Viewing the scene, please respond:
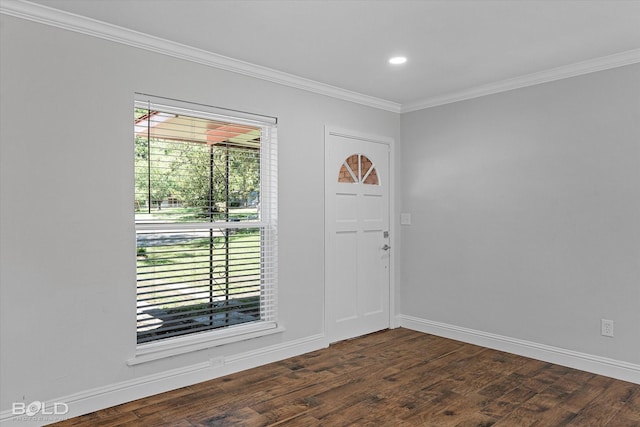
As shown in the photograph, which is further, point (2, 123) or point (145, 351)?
point (145, 351)

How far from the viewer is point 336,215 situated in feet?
14.0

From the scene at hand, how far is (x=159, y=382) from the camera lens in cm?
305

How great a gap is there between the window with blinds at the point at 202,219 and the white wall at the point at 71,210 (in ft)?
0.47

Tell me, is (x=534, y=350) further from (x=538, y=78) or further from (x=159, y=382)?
(x=159, y=382)

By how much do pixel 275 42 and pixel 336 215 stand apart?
178 centimetres

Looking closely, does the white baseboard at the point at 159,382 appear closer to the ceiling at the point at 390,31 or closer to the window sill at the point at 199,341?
the window sill at the point at 199,341

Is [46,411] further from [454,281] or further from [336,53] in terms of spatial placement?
[454,281]

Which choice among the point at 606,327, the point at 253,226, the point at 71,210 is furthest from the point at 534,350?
the point at 71,210

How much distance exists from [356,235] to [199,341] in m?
1.91

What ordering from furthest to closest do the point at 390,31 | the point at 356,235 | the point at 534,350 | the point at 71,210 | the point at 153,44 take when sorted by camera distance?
the point at 356,235, the point at 534,350, the point at 153,44, the point at 390,31, the point at 71,210

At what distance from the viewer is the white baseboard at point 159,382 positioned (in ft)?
8.52

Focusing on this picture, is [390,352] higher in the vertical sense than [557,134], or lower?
lower

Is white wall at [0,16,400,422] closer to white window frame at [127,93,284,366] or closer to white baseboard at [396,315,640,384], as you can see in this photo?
white window frame at [127,93,284,366]

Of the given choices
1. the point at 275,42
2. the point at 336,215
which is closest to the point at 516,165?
the point at 336,215
